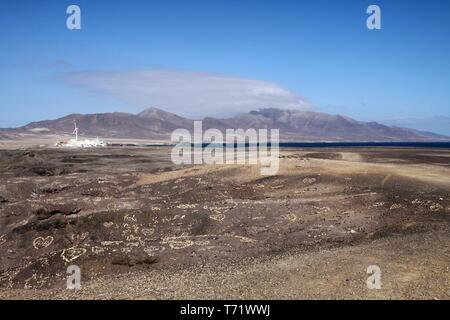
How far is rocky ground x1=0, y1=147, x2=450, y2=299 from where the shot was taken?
13.7 m

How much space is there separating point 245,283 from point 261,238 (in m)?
7.30

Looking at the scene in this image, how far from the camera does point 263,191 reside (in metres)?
32.9

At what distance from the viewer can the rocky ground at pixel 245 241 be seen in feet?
45.1

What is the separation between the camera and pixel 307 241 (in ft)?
67.2

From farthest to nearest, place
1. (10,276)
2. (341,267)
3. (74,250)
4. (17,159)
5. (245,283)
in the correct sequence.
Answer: (17,159) → (74,250) → (10,276) → (341,267) → (245,283)

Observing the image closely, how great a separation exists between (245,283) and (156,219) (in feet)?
33.8

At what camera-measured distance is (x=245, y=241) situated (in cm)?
2080
